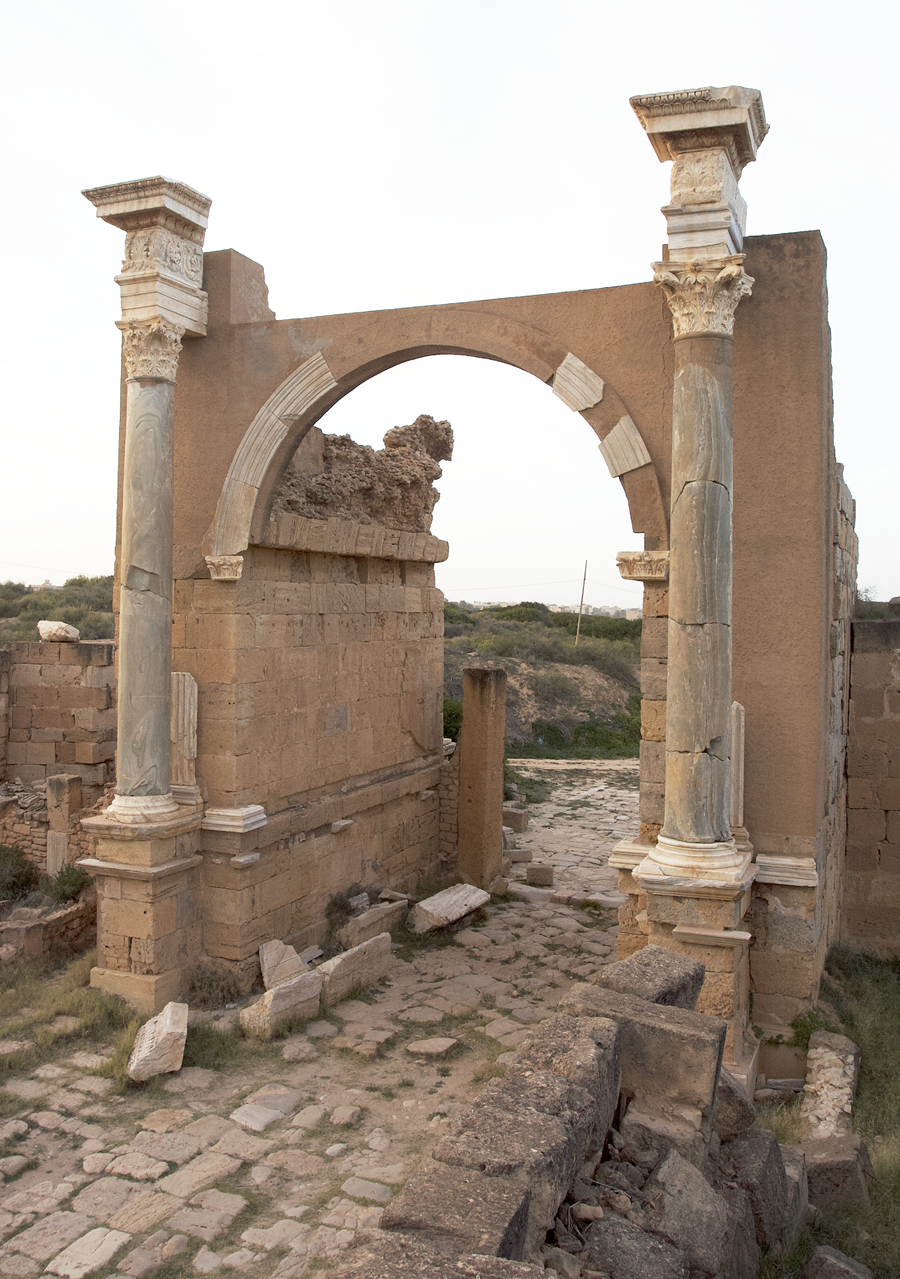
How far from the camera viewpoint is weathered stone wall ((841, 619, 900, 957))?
319 inches

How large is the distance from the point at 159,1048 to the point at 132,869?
135 centimetres

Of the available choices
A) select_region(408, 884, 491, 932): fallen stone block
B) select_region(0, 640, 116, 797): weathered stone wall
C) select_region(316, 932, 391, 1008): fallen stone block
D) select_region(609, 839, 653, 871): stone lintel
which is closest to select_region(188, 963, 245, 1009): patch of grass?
select_region(316, 932, 391, 1008): fallen stone block

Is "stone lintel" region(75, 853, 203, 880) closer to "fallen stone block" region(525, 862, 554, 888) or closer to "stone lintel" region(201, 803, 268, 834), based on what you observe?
"stone lintel" region(201, 803, 268, 834)

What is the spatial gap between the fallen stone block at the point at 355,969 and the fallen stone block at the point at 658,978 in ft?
10.7

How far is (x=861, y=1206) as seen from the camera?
14.9 feet

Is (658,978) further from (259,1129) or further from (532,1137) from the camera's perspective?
(259,1129)

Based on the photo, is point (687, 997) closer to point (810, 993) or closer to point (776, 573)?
point (810, 993)

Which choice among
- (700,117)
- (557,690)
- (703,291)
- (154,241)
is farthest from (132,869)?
(557,690)

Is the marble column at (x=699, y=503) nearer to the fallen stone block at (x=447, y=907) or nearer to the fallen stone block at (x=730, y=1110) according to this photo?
the fallen stone block at (x=730, y=1110)

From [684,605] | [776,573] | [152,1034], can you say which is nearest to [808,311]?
[776,573]

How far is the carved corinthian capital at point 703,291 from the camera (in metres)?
5.91

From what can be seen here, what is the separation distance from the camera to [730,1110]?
412cm

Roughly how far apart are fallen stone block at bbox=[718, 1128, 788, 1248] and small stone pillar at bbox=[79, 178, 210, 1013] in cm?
444

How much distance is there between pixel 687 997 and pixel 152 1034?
12.0 feet
